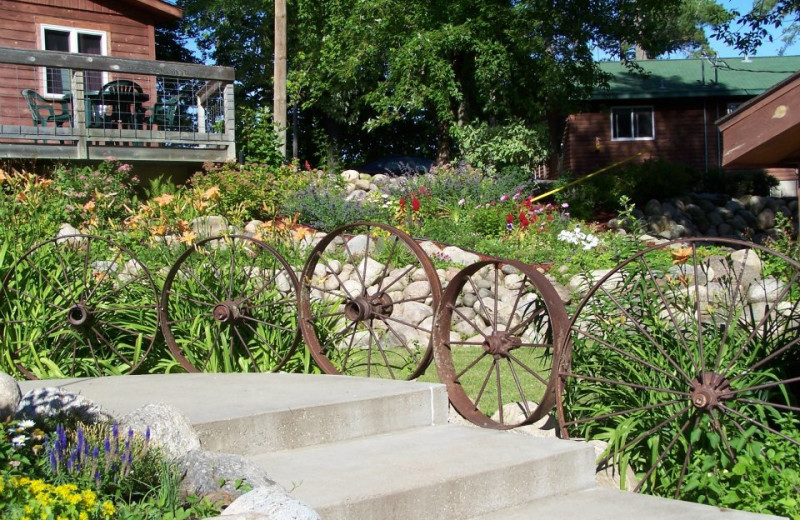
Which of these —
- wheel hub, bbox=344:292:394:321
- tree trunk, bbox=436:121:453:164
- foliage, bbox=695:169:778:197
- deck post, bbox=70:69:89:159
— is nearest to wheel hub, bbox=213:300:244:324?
wheel hub, bbox=344:292:394:321

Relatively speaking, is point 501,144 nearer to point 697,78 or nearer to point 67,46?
point 67,46

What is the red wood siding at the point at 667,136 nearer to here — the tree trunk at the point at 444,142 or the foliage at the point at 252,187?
the tree trunk at the point at 444,142

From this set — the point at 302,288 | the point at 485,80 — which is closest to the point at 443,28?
the point at 485,80

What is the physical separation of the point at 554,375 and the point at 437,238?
7.48 m

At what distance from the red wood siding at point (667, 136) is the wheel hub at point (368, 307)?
26448mm

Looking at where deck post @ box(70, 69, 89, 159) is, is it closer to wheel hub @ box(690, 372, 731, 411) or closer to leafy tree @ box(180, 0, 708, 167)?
leafy tree @ box(180, 0, 708, 167)

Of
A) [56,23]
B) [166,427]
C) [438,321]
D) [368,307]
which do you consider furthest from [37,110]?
[166,427]

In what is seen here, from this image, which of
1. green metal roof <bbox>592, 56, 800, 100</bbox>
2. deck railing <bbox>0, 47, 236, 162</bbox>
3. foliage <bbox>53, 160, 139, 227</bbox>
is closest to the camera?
foliage <bbox>53, 160, 139, 227</bbox>

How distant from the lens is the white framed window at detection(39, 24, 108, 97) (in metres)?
18.2

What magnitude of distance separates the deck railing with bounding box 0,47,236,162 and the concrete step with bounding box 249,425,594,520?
32.8 ft

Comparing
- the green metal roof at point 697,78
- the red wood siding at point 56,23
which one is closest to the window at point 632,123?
the green metal roof at point 697,78

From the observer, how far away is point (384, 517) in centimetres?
354

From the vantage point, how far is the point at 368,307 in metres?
5.72

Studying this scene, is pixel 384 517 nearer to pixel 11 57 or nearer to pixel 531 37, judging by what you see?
pixel 11 57
